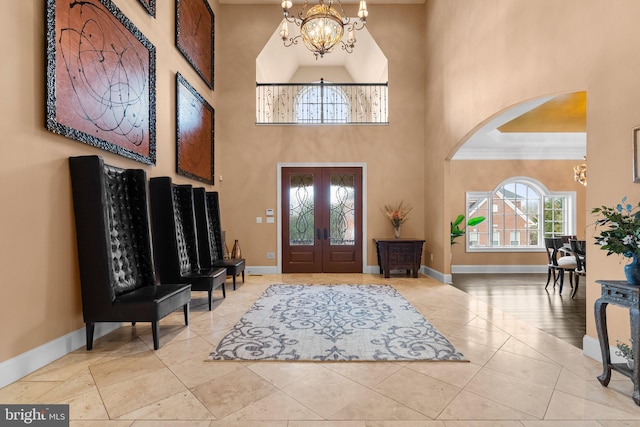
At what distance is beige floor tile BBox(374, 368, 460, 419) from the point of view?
2.17m

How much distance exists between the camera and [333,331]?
3650 mm

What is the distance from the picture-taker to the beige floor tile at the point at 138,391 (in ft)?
7.11

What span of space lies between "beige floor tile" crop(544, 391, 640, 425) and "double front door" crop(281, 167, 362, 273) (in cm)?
538

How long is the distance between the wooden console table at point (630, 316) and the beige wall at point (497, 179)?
5826mm

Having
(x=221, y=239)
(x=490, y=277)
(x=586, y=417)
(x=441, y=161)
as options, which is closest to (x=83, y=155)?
(x=221, y=239)

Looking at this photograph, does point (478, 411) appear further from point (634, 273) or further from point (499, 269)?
point (499, 269)

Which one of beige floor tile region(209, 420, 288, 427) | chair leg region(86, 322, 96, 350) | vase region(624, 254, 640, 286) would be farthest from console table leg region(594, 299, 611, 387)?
chair leg region(86, 322, 96, 350)

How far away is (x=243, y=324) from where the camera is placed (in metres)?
3.86

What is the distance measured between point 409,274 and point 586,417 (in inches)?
201

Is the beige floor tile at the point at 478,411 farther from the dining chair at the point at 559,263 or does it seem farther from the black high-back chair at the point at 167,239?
the dining chair at the point at 559,263

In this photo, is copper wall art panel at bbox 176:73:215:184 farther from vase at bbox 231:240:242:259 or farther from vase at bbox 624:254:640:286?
vase at bbox 624:254:640:286

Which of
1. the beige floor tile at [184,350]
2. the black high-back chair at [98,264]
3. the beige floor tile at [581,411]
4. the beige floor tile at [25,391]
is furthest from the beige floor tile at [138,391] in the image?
the beige floor tile at [581,411]

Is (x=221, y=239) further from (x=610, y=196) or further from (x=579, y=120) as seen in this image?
(x=579, y=120)

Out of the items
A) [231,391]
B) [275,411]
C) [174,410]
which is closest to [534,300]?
[275,411]
